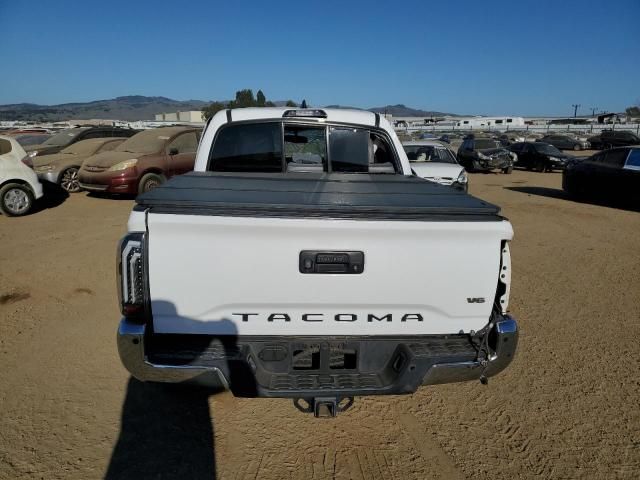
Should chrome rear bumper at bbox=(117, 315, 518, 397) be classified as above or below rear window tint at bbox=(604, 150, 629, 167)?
below

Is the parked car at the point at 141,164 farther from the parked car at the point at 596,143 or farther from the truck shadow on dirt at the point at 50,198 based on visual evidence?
the parked car at the point at 596,143

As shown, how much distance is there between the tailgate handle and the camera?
215 cm

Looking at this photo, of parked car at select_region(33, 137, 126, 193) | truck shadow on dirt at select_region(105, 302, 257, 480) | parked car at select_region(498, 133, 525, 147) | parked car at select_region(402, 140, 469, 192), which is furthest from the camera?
parked car at select_region(498, 133, 525, 147)

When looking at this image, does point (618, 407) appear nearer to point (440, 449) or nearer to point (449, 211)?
point (440, 449)

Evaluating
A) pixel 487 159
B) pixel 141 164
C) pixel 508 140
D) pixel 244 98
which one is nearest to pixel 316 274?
pixel 141 164

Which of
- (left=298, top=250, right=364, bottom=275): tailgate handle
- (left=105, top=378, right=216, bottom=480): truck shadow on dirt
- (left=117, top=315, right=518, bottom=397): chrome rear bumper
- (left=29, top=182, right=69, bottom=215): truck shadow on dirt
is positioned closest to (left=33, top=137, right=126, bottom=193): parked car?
(left=29, top=182, right=69, bottom=215): truck shadow on dirt

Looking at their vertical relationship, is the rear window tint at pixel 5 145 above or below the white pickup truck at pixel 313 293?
above

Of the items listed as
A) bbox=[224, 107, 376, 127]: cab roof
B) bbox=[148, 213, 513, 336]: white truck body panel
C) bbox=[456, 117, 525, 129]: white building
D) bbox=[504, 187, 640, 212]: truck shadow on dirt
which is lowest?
bbox=[504, 187, 640, 212]: truck shadow on dirt

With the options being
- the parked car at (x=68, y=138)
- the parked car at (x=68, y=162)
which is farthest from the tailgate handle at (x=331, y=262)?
the parked car at (x=68, y=138)

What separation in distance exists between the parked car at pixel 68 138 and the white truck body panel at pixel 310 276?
13901 mm

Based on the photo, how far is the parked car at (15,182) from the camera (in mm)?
9008

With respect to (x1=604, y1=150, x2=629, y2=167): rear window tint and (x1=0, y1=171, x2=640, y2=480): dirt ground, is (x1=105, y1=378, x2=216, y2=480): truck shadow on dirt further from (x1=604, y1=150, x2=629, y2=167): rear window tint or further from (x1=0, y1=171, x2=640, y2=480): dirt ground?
(x1=604, y1=150, x2=629, y2=167): rear window tint

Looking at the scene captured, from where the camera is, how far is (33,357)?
3639 millimetres

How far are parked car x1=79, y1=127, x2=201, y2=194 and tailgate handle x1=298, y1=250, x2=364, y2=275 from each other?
9.62 metres
